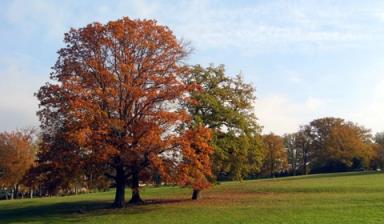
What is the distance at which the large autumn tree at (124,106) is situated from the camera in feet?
109

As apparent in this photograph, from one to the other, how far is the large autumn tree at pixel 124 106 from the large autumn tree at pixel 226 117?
18.0ft

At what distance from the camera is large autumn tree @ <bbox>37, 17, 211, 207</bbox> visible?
3325cm

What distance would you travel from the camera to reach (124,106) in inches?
1394

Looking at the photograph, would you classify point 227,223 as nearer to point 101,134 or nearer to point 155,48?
point 101,134

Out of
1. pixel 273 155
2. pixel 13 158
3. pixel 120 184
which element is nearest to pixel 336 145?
pixel 273 155

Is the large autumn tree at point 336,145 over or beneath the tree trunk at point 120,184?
over

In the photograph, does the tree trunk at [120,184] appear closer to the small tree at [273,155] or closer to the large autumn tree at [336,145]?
the large autumn tree at [336,145]

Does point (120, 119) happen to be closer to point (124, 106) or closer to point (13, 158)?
point (124, 106)

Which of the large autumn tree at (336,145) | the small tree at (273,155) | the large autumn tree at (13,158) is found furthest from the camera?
the small tree at (273,155)

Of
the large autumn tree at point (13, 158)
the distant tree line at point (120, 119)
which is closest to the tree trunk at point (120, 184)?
the distant tree line at point (120, 119)

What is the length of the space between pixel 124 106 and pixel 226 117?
1099 centimetres

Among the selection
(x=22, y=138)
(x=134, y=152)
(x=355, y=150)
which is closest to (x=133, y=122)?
(x=134, y=152)

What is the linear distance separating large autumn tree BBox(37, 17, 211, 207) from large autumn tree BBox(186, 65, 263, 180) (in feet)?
18.0

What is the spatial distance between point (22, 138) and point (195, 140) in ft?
→ 161
